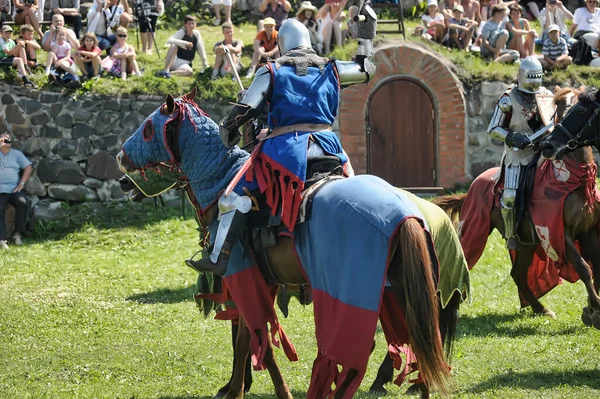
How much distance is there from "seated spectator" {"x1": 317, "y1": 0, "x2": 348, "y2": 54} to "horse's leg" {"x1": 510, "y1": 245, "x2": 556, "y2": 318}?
7.58 meters

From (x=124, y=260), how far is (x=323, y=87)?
7.66 metres

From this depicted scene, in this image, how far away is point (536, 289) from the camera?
Result: 33.5 feet

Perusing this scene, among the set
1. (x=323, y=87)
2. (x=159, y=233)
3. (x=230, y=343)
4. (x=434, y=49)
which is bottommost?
(x=159, y=233)

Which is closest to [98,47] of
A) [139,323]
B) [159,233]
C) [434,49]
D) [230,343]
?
[159,233]

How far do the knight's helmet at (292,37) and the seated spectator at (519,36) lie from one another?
1188 centimetres

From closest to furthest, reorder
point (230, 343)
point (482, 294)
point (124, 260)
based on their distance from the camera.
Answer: point (230, 343) → point (482, 294) → point (124, 260)

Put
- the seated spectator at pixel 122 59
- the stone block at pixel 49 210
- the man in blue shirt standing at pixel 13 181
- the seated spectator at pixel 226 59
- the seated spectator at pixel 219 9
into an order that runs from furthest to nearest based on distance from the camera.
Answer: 1. the seated spectator at pixel 219 9
2. the seated spectator at pixel 226 59
3. the seated spectator at pixel 122 59
4. the stone block at pixel 49 210
5. the man in blue shirt standing at pixel 13 181

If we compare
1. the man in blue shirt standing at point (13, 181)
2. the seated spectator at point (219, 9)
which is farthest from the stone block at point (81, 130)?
the seated spectator at point (219, 9)

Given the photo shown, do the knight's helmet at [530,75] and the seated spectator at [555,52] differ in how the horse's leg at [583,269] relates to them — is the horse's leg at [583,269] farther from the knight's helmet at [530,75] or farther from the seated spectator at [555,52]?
the seated spectator at [555,52]

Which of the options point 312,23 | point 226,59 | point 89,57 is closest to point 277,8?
point 312,23

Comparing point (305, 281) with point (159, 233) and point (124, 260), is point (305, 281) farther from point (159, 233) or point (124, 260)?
point (159, 233)

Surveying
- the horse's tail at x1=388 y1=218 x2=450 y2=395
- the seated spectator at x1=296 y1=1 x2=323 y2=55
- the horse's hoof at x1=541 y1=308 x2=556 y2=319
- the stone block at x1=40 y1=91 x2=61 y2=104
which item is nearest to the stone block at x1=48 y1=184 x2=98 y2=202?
the stone block at x1=40 y1=91 x2=61 y2=104

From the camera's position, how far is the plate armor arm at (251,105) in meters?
6.34

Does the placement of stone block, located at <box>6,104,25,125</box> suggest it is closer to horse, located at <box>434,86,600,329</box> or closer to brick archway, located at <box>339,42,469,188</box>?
brick archway, located at <box>339,42,469,188</box>
